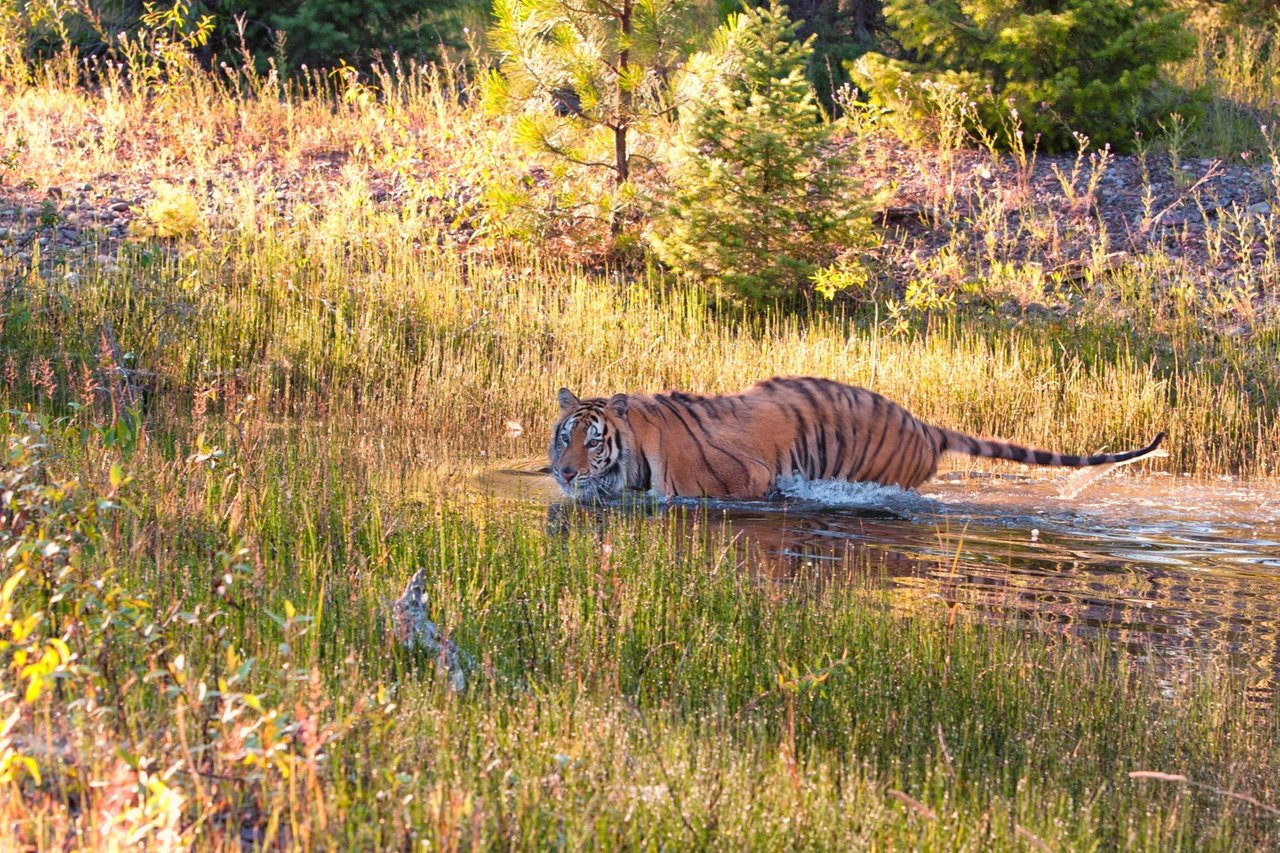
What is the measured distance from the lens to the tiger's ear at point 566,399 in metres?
8.16

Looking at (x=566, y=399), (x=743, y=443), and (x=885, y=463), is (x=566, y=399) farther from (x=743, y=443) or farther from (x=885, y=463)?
(x=885, y=463)

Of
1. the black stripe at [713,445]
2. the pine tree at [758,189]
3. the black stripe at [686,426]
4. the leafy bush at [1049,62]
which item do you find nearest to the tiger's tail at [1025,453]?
the black stripe at [713,445]

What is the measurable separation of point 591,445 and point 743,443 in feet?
3.07

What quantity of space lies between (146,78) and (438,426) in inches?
366

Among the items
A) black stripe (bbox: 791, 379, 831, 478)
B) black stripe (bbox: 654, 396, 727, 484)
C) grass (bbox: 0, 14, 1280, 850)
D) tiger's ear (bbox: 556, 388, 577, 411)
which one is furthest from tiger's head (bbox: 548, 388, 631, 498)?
black stripe (bbox: 791, 379, 831, 478)

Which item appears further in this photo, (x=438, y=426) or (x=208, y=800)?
(x=438, y=426)

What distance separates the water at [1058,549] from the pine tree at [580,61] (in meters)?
5.75

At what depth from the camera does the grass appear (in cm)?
333

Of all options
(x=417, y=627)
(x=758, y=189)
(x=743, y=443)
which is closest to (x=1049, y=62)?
(x=758, y=189)

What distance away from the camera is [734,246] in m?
12.3

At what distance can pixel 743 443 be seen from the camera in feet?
27.3

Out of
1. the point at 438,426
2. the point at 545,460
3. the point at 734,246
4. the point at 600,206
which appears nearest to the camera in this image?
the point at 545,460

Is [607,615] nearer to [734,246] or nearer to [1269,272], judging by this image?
[734,246]

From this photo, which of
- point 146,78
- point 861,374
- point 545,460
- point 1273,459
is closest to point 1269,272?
point 1273,459
